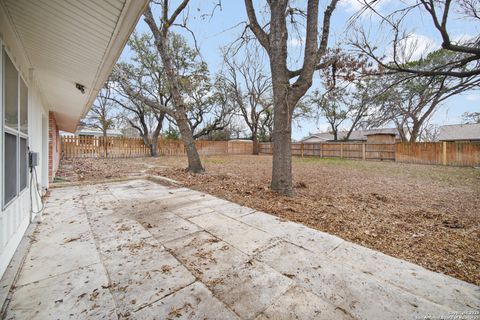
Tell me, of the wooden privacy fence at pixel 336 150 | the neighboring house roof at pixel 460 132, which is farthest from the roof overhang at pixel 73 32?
the neighboring house roof at pixel 460 132

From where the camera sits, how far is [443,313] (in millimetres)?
1242

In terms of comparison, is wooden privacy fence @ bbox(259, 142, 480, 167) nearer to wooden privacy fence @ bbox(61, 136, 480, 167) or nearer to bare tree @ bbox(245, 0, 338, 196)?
wooden privacy fence @ bbox(61, 136, 480, 167)

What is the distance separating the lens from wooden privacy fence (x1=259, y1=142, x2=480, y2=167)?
10.5m

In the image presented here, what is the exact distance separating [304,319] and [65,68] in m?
4.05

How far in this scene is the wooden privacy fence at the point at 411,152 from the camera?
1047 cm

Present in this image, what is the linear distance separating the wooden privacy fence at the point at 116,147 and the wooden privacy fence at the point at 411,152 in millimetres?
10749

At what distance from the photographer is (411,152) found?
40.8 ft

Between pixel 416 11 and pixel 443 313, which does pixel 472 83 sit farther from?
pixel 443 313

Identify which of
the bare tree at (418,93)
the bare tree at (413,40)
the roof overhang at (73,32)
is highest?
the bare tree at (413,40)

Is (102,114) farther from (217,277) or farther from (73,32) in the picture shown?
(217,277)

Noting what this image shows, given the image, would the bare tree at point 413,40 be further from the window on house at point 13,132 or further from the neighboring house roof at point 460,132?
the neighboring house roof at point 460,132

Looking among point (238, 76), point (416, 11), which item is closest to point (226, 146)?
point (238, 76)

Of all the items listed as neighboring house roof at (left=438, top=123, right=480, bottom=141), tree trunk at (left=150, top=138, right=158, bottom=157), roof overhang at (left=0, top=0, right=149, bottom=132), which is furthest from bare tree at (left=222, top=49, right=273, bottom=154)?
neighboring house roof at (left=438, top=123, right=480, bottom=141)

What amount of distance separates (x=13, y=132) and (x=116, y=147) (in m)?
14.1
